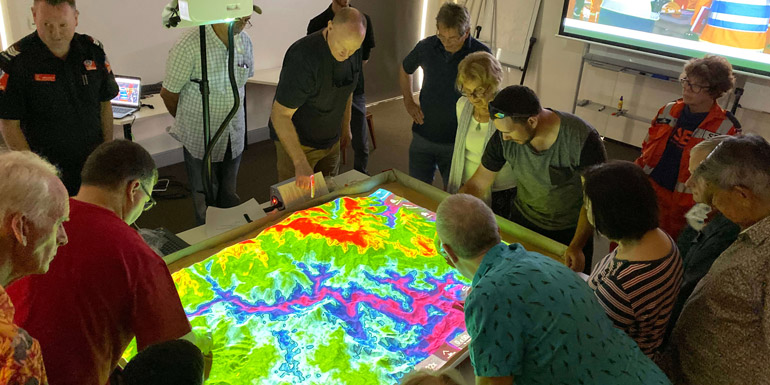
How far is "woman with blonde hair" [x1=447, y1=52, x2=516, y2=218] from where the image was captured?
236 centimetres

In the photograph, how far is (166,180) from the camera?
4285 millimetres

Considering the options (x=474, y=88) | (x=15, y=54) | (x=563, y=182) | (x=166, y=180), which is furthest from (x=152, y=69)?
(x=563, y=182)

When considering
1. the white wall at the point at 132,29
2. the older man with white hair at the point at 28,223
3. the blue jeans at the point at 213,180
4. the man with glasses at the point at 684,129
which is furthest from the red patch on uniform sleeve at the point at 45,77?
the man with glasses at the point at 684,129

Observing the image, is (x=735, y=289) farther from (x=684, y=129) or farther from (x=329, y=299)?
(x=684, y=129)

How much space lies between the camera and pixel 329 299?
1.97m

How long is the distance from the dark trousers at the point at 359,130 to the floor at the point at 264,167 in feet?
0.68

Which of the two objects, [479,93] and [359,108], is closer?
[479,93]

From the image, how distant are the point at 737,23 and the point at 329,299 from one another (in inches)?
162

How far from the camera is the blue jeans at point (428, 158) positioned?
3031 mm

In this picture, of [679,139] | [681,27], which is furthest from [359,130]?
[681,27]

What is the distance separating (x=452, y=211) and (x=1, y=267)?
0.99 metres

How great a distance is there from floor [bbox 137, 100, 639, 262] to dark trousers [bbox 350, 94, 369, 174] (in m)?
0.21

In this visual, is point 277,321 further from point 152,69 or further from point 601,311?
point 152,69

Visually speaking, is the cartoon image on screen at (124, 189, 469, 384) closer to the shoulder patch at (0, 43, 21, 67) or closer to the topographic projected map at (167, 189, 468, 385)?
the topographic projected map at (167, 189, 468, 385)
